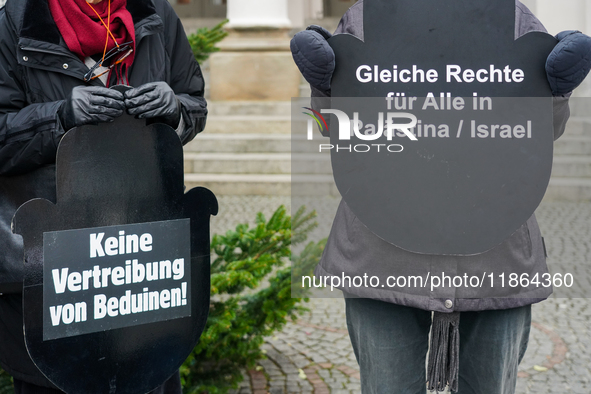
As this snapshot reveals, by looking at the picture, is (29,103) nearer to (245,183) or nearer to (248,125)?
(245,183)

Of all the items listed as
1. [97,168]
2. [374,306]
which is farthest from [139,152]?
[374,306]

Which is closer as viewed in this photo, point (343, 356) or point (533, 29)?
point (533, 29)

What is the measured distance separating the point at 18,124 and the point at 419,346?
128cm

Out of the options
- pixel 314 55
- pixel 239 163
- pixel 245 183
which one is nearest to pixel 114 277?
pixel 314 55

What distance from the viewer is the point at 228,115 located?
32.1 ft

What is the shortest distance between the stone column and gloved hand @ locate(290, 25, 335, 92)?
25.9ft

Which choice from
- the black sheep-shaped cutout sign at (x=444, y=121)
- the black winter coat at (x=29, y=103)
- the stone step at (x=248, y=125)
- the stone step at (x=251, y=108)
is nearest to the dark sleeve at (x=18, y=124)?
the black winter coat at (x=29, y=103)

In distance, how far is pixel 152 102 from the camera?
6.24 feet

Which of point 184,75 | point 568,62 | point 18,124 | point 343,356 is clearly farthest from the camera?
point 343,356

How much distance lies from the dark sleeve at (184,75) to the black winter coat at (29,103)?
2.1 inches

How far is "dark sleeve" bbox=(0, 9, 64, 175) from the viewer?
1856 millimetres

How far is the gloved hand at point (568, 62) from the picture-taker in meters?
1.72

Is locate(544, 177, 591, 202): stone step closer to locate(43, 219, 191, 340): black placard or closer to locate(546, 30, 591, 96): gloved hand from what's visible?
locate(546, 30, 591, 96): gloved hand

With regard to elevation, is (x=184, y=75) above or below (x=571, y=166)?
above
